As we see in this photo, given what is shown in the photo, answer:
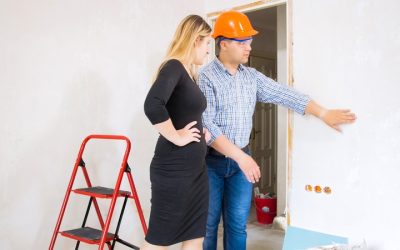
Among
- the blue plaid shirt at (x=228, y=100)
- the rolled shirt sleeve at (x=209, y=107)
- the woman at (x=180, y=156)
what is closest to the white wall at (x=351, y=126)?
the blue plaid shirt at (x=228, y=100)

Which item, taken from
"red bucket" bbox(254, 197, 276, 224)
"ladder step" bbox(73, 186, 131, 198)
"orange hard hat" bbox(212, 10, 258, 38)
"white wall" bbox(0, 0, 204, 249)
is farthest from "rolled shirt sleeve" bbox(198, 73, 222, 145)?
"red bucket" bbox(254, 197, 276, 224)

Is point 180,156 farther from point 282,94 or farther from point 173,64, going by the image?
point 282,94

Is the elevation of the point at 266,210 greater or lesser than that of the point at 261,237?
greater

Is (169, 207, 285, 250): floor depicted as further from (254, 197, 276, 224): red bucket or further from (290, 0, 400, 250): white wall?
(290, 0, 400, 250): white wall

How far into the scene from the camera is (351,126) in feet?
7.36

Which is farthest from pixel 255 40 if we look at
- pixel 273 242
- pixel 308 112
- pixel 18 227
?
pixel 18 227

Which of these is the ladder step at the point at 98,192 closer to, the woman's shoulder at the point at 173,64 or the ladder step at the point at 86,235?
the ladder step at the point at 86,235

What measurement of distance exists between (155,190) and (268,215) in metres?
2.85

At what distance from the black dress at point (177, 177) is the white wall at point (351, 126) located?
3.20 ft

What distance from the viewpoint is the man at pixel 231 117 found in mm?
Answer: 2150

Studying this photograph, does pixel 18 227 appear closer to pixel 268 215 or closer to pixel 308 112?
pixel 308 112

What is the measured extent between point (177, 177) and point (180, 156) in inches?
3.7

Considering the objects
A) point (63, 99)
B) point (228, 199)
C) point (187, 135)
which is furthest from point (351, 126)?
point (63, 99)

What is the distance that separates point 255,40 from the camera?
5438mm
